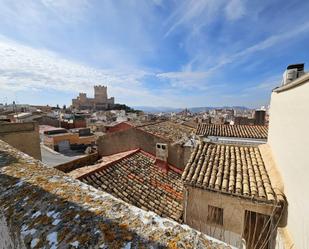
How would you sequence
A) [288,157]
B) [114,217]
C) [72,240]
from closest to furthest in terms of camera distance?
[72,240]
[114,217]
[288,157]

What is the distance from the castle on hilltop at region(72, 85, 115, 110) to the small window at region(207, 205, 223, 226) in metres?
88.3

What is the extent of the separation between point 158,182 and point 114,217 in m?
7.32

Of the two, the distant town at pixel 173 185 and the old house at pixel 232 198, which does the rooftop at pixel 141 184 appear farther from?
the old house at pixel 232 198

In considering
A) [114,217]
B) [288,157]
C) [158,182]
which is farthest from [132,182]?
[114,217]

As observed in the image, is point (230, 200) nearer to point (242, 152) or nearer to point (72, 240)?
point (242, 152)

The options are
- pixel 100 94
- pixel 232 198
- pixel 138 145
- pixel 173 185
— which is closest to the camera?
pixel 232 198

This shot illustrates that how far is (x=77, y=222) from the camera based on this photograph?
1165 mm

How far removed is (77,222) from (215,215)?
17.8 ft

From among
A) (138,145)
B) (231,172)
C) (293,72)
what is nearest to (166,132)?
(138,145)

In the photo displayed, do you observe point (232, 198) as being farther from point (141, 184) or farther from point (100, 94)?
point (100, 94)

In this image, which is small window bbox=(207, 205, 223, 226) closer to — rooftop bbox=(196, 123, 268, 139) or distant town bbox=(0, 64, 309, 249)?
distant town bbox=(0, 64, 309, 249)

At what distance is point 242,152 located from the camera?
751cm

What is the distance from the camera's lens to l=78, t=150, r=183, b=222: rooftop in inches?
260

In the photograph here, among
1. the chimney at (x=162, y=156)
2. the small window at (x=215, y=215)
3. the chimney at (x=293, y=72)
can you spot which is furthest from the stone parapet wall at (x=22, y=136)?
the chimney at (x=293, y=72)
